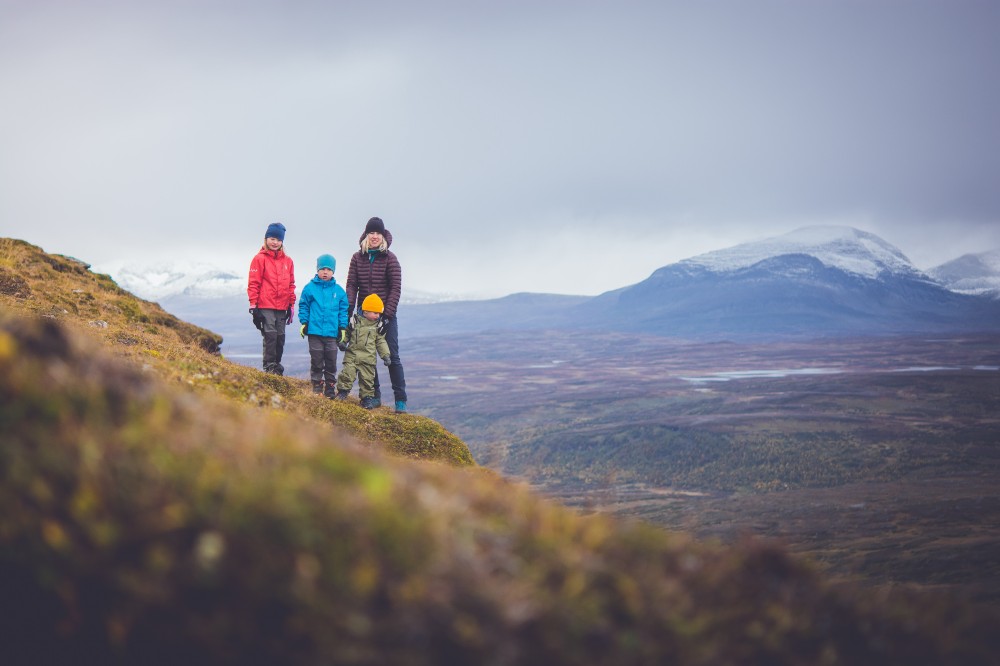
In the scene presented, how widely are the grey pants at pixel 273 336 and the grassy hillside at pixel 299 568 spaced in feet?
40.4

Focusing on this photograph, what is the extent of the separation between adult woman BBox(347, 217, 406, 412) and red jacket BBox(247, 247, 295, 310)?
69.1 inches

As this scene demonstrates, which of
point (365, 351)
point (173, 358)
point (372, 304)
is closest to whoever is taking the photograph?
point (173, 358)

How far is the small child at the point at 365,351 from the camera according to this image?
15.0 metres

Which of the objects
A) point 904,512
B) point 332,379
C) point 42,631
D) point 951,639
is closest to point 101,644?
point 42,631

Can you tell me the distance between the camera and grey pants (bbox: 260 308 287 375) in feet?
52.1

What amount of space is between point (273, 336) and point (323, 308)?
181cm

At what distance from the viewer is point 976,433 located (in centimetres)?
11406

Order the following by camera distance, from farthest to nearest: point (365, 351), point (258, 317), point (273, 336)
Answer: point (273, 336) < point (258, 317) < point (365, 351)

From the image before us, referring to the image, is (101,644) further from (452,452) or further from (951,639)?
(452,452)

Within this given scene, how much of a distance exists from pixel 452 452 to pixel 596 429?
132949 millimetres

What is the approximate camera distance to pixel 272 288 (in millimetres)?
15734

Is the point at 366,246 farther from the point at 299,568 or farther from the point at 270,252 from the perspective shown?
the point at 299,568

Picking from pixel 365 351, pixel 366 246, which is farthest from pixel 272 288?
pixel 365 351

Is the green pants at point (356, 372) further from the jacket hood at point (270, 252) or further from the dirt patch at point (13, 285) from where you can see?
the dirt patch at point (13, 285)
